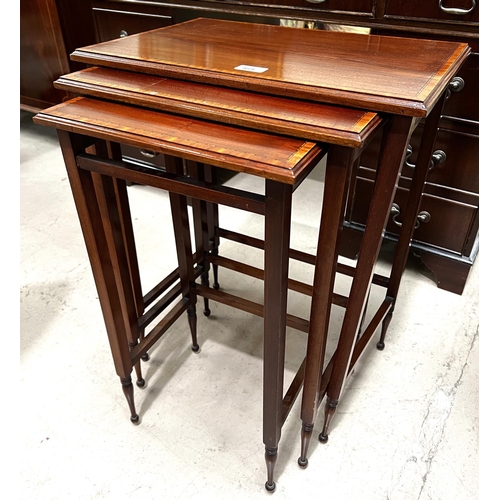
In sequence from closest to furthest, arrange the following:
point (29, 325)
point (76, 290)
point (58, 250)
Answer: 1. point (29, 325)
2. point (76, 290)
3. point (58, 250)

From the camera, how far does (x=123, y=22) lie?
1771mm

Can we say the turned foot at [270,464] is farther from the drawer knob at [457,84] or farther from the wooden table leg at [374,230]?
the drawer knob at [457,84]

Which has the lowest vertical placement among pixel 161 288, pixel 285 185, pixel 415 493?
pixel 415 493

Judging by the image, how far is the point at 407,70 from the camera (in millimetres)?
860

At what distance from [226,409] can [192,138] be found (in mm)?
812

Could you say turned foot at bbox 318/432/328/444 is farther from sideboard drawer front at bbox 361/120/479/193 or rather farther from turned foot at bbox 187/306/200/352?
sideboard drawer front at bbox 361/120/479/193

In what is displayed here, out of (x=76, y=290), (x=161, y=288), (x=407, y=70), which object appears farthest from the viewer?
(x=76, y=290)

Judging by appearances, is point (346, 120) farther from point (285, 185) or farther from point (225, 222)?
point (225, 222)

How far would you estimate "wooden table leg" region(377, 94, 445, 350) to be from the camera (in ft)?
3.43

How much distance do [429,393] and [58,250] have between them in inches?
56.3

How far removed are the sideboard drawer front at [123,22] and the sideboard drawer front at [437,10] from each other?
81 cm

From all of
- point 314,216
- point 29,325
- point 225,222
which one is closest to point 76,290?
point 29,325

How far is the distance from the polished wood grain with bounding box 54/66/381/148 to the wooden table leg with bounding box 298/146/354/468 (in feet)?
0.12

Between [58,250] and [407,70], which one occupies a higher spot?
[407,70]
